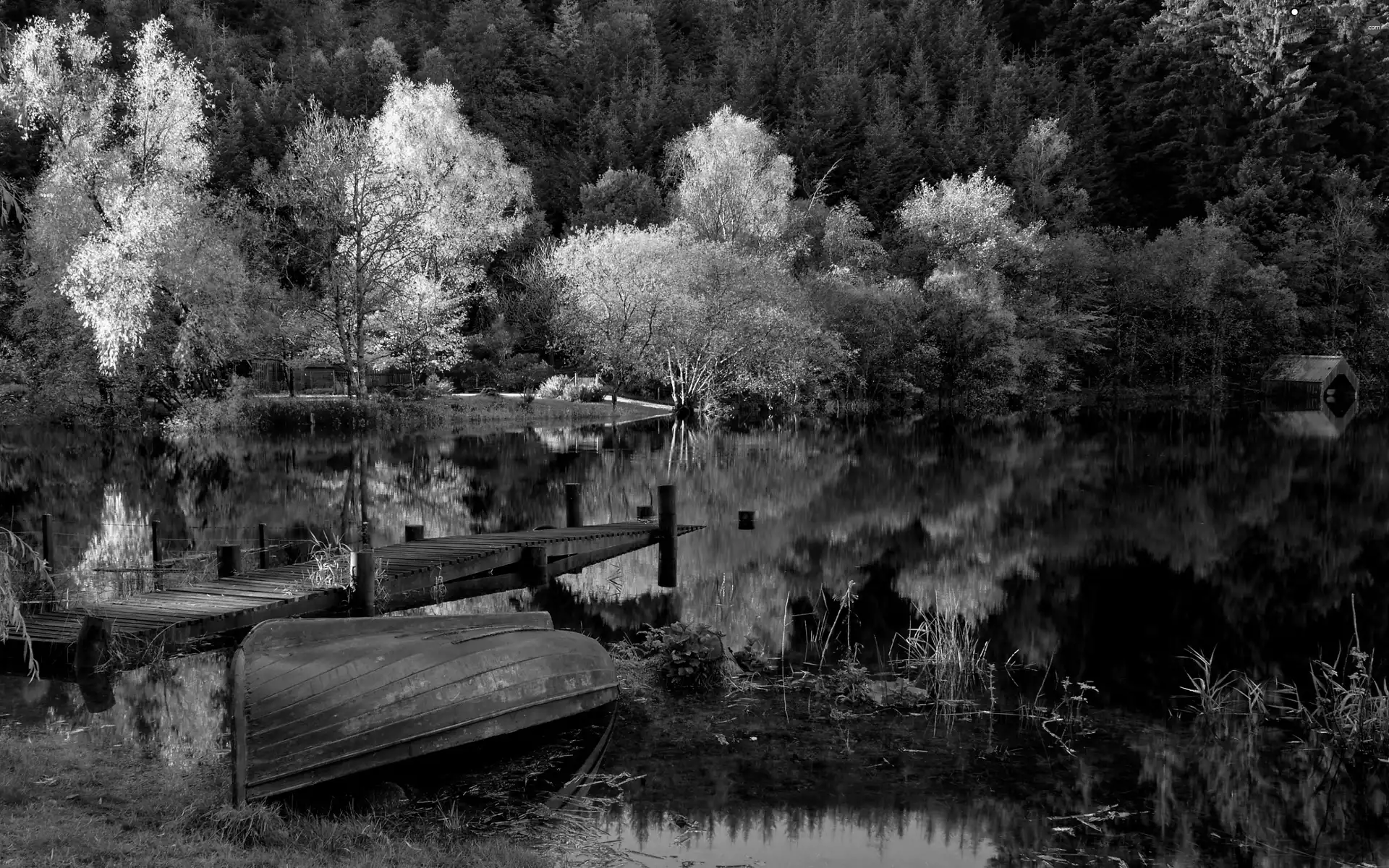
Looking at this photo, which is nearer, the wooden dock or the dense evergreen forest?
the wooden dock

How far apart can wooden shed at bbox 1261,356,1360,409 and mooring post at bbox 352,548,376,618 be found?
52384 millimetres

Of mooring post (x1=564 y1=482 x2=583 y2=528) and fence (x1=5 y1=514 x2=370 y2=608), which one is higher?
mooring post (x1=564 y1=482 x2=583 y2=528)

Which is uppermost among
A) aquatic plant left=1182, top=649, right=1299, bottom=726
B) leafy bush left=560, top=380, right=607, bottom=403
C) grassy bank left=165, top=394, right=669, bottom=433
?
leafy bush left=560, top=380, right=607, bottom=403

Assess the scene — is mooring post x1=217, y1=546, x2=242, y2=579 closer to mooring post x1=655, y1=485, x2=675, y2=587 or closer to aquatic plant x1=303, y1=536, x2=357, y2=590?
aquatic plant x1=303, y1=536, x2=357, y2=590

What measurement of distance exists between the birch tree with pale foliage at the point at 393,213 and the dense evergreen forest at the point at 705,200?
0.18m

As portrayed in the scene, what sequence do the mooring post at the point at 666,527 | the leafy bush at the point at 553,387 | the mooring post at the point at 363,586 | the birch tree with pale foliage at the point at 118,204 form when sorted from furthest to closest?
the leafy bush at the point at 553,387 < the birch tree with pale foliage at the point at 118,204 < the mooring post at the point at 666,527 < the mooring post at the point at 363,586

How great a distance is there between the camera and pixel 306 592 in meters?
11.8

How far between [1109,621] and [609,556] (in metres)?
7.52

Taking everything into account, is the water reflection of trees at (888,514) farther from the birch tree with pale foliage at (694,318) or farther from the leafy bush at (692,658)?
the birch tree with pale foliage at (694,318)

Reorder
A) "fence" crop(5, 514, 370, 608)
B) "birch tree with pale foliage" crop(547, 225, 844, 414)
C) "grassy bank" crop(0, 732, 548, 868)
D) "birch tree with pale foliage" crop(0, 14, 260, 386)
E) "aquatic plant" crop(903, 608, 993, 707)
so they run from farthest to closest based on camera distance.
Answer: "birch tree with pale foliage" crop(547, 225, 844, 414) → "birch tree with pale foliage" crop(0, 14, 260, 386) → "fence" crop(5, 514, 370, 608) → "aquatic plant" crop(903, 608, 993, 707) → "grassy bank" crop(0, 732, 548, 868)

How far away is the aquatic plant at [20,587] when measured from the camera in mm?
6328

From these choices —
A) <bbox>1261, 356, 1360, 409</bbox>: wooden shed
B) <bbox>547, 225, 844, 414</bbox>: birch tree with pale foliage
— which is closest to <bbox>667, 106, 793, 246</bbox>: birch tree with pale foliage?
<bbox>547, 225, 844, 414</bbox>: birch tree with pale foliage

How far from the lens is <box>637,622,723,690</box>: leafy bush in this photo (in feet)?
35.4

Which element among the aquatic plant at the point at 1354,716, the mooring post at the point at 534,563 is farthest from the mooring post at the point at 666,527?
the aquatic plant at the point at 1354,716
